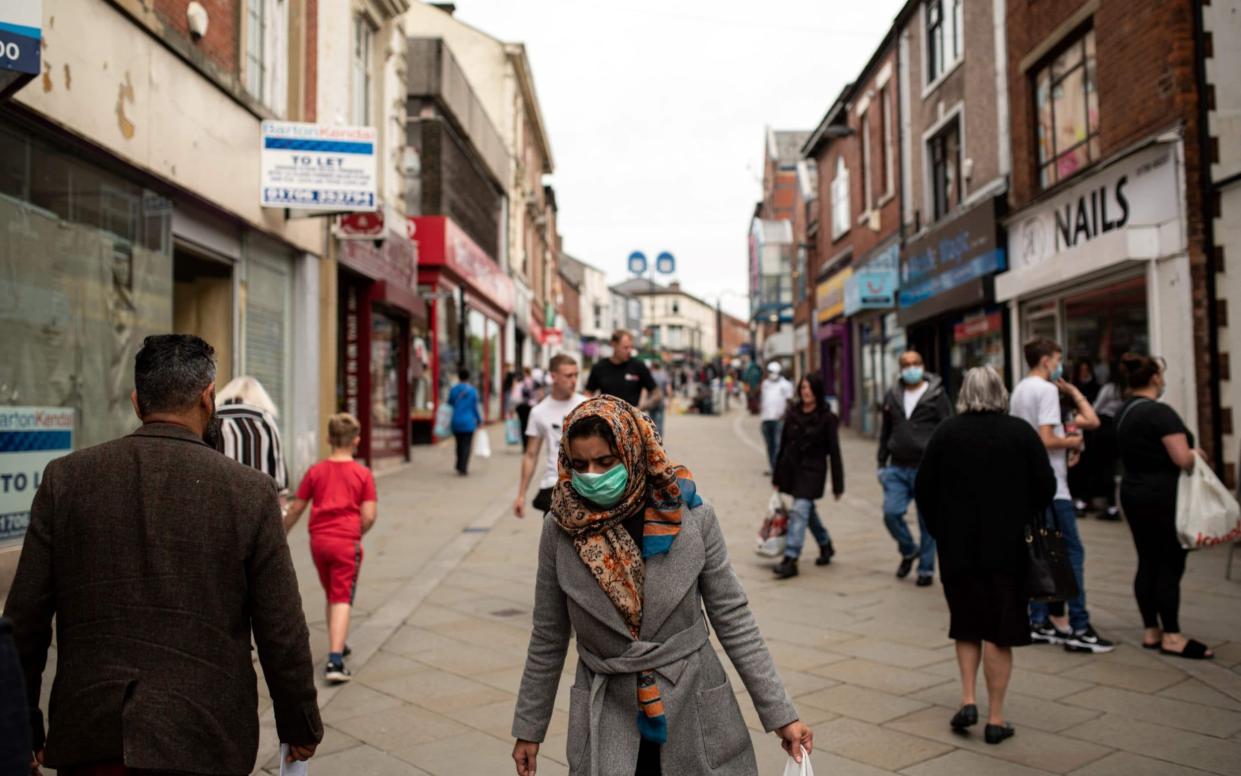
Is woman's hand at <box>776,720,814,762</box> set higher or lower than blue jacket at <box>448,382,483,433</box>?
lower

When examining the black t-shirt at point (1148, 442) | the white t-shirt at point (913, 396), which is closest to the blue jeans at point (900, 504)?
the white t-shirt at point (913, 396)

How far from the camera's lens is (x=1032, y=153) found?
14.8 metres

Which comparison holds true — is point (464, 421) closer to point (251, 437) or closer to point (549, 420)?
point (549, 420)

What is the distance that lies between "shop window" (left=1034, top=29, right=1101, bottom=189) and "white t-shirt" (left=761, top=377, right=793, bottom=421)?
4.74 meters

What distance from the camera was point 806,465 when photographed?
845cm

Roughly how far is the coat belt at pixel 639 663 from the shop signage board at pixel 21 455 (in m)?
5.46

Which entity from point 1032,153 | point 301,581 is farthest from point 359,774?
point 1032,153

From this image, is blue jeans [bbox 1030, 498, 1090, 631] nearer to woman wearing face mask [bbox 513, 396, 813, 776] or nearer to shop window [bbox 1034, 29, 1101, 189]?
woman wearing face mask [bbox 513, 396, 813, 776]

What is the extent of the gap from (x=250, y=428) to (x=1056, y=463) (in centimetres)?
472

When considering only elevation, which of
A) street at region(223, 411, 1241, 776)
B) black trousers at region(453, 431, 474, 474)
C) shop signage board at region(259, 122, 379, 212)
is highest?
shop signage board at region(259, 122, 379, 212)

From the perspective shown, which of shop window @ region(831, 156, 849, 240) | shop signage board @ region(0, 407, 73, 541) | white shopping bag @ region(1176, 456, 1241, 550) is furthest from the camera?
shop window @ region(831, 156, 849, 240)

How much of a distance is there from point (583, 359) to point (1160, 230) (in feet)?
196

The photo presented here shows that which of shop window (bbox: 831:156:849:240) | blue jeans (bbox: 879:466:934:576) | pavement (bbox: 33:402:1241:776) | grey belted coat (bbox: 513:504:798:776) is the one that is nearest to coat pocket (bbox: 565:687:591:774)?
grey belted coat (bbox: 513:504:798:776)

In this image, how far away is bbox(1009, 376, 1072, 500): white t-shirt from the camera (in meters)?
6.07
